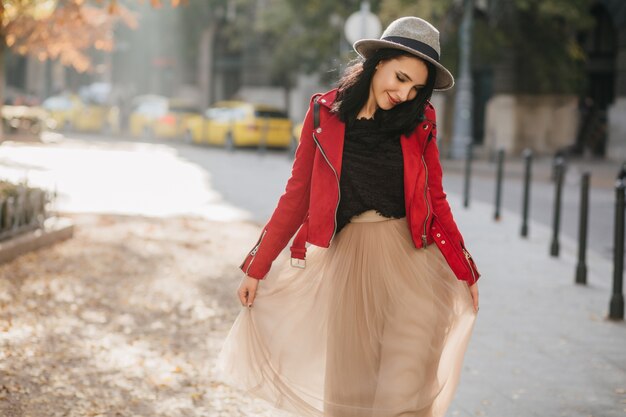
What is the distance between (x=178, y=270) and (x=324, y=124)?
5680 millimetres

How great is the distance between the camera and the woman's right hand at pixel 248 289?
4012mm

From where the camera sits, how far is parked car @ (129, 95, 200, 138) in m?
38.2

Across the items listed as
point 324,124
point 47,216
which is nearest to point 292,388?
point 324,124

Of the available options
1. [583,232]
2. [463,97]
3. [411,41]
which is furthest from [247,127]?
[411,41]

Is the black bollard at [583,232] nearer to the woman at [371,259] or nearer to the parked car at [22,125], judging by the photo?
the woman at [371,259]

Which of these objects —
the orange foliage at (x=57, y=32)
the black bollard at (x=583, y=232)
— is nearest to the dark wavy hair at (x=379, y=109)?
the black bollard at (x=583, y=232)

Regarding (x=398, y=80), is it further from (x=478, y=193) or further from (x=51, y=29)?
(x=51, y=29)

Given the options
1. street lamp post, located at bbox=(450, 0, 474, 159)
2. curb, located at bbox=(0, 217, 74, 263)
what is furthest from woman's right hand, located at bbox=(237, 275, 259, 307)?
street lamp post, located at bbox=(450, 0, 474, 159)

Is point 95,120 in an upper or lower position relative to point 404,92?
lower

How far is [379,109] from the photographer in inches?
155

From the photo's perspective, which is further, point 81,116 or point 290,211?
point 81,116

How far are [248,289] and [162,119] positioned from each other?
3486 centimetres

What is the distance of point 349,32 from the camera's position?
19938mm

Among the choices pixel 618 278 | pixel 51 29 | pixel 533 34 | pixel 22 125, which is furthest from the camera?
pixel 22 125
